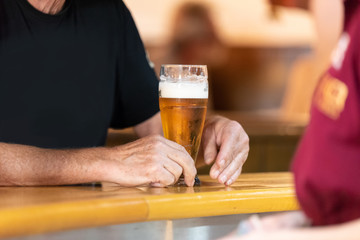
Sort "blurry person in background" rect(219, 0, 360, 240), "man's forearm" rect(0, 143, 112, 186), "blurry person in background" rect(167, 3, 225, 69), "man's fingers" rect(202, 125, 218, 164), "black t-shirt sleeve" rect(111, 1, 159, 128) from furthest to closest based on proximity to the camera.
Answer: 1. "blurry person in background" rect(167, 3, 225, 69)
2. "black t-shirt sleeve" rect(111, 1, 159, 128)
3. "man's fingers" rect(202, 125, 218, 164)
4. "man's forearm" rect(0, 143, 112, 186)
5. "blurry person in background" rect(219, 0, 360, 240)

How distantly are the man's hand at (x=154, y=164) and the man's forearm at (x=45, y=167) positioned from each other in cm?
4

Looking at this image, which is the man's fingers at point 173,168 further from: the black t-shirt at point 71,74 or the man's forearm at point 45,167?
the black t-shirt at point 71,74

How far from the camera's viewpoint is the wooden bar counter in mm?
855

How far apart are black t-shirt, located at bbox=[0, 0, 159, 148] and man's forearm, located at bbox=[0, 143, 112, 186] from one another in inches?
14.7

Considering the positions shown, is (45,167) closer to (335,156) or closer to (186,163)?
(186,163)

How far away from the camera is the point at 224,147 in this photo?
54.4 inches

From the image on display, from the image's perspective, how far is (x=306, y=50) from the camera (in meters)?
6.86

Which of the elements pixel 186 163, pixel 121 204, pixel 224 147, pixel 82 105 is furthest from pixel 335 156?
pixel 82 105

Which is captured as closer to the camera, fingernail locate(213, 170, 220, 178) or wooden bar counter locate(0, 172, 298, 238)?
wooden bar counter locate(0, 172, 298, 238)

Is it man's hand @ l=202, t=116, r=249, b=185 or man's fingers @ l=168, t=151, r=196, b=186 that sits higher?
man's fingers @ l=168, t=151, r=196, b=186

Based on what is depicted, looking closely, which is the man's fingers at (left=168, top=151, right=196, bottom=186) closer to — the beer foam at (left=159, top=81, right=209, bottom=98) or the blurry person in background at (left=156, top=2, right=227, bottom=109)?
the beer foam at (left=159, top=81, right=209, bottom=98)

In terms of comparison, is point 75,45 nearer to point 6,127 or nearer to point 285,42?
point 6,127

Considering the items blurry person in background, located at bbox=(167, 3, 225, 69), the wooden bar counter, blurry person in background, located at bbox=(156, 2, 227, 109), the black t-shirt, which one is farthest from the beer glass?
blurry person in background, located at bbox=(167, 3, 225, 69)

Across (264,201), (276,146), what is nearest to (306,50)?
(276,146)
